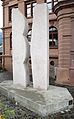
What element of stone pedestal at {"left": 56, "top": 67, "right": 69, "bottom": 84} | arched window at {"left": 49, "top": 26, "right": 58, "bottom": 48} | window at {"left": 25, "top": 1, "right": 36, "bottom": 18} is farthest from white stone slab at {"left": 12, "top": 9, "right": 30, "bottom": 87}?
window at {"left": 25, "top": 1, "right": 36, "bottom": 18}

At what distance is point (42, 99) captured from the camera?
8008 mm

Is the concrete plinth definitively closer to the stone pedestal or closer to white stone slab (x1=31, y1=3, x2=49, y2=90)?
white stone slab (x1=31, y1=3, x2=49, y2=90)

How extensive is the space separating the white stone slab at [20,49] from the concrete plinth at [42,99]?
2.40 feet

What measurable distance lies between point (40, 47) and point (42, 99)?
2.61 metres

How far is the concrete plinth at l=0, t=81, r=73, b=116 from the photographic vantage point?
7.47 meters

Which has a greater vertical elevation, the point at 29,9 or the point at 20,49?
the point at 29,9

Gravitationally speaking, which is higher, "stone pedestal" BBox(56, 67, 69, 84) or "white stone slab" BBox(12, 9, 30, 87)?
"white stone slab" BBox(12, 9, 30, 87)

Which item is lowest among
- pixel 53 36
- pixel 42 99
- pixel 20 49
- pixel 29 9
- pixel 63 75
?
pixel 42 99

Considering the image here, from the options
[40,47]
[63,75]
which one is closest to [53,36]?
[63,75]

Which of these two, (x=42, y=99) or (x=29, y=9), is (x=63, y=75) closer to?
(x=42, y=99)

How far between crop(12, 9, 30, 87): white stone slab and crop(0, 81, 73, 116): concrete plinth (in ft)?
2.40

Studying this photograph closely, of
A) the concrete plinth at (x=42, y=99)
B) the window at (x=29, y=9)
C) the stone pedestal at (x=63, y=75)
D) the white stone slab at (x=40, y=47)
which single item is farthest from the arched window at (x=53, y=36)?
the concrete plinth at (x=42, y=99)

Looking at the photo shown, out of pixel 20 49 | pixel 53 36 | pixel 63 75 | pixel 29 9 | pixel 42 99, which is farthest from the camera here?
pixel 29 9

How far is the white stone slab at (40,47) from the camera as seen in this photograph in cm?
957
